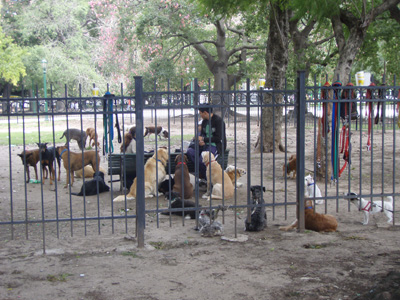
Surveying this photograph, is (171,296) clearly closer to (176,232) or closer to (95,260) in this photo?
(95,260)

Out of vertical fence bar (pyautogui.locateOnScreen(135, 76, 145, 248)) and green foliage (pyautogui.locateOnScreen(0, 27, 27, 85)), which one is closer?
vertical fence bar (pyautogui.locateOnScreen(135, 76, 145, 248))

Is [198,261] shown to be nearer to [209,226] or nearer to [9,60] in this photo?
[209,226]

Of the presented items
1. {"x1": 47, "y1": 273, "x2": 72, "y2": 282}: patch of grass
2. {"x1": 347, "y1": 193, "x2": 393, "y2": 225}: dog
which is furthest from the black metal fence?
{"x1": 47, "y1": 273, "x2": 72, "y2": 282}: patch of grass

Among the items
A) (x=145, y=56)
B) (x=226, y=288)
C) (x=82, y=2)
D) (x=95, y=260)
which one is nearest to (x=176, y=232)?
(x=95, y=260)

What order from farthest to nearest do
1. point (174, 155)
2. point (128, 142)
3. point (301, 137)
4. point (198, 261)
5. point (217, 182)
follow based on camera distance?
point (128, 142)
point (174, 155)
point (217, 182)
point (301, 137)
point (198, 261)

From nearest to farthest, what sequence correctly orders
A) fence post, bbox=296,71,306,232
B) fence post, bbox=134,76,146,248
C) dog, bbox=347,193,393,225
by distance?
fence post, bbox=134,76,146,248 < fence post, bbox=296,71,306,232 < dog, bbox=347,193,393,225

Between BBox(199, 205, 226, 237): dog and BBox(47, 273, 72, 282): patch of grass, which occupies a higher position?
BBox(199, 205, 226, 237): dog

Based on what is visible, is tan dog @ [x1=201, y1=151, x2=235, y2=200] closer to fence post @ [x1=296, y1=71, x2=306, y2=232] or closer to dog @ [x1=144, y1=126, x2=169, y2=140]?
fence post @ [x1=296, y1=71, x2=306, y2=232]

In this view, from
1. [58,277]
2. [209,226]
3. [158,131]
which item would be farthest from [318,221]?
[158,131]

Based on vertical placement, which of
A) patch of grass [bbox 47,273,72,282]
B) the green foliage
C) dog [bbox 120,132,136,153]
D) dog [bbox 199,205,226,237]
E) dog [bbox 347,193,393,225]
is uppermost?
the green foliage

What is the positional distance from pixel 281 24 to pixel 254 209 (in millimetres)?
8458

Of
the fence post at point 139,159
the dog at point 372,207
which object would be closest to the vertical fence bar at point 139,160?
the fence post at point 139,159

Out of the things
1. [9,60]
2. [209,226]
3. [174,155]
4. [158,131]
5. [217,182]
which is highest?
[9,60]

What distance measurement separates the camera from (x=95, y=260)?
5.38 metres
